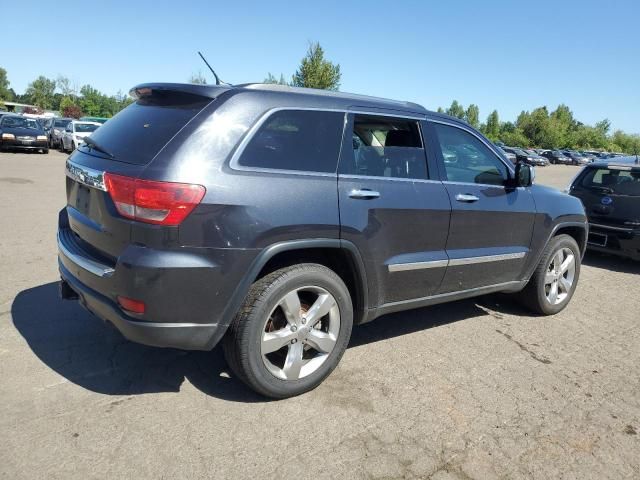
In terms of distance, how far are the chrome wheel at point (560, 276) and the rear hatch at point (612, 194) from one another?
2.47m

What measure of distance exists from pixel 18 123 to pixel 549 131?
88.9 metres

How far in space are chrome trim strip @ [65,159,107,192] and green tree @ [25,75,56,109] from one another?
130m

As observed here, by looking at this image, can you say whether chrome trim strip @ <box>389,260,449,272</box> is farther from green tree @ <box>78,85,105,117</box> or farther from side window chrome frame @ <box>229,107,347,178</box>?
green tree @ <box>78,85,105,117</box>

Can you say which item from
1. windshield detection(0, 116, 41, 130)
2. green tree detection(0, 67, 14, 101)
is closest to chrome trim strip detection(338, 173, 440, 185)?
windshield detection(0, 116, 41, 130)

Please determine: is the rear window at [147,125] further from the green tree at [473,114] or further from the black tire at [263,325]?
the green tree at [473,114]

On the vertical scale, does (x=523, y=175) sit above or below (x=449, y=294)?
above

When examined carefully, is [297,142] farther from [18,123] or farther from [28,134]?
[18,123]

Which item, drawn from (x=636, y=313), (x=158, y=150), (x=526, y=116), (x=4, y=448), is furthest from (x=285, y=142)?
(x=526, y=116)

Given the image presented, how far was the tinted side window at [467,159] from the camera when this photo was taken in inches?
153

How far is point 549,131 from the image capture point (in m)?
90.3

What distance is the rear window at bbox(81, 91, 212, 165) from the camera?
280 centimetres

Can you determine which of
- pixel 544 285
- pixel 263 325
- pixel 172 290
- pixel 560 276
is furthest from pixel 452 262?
pixel 172 290

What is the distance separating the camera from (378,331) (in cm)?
428

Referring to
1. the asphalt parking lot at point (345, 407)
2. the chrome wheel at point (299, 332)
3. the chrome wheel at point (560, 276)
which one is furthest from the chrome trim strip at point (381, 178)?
the chrome wheel at point (560, 276)
